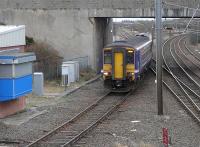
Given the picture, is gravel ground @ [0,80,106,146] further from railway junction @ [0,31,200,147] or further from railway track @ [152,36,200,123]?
railway track @ [152,36,200,123]

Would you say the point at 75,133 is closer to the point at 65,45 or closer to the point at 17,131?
the point at 17,131

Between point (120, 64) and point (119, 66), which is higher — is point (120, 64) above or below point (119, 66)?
above

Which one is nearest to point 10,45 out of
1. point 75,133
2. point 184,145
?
point 75,133

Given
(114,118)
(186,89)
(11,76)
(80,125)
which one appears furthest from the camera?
(186,89)

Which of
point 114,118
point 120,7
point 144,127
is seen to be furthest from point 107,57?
point 144,127

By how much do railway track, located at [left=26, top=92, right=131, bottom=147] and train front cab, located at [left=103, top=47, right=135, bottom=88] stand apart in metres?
1.70

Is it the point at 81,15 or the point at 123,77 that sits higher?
the point at 81,15

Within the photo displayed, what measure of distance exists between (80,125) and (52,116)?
7.48 ft

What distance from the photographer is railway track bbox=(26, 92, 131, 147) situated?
14.8 m

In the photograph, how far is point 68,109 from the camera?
21.9m

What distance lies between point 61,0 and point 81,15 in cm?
185

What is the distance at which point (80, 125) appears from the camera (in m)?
18.0

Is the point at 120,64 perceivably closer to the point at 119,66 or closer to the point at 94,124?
the point at 119,66

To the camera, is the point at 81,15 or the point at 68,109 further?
the point at 81,15
